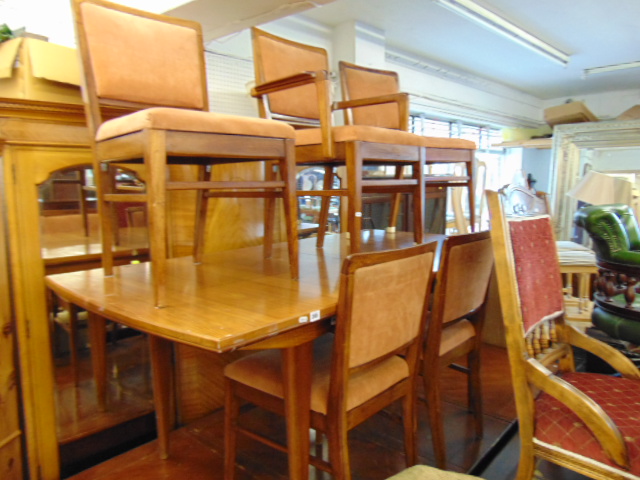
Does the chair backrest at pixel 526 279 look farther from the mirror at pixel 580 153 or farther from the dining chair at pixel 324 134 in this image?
the mirror at pixel 580 153

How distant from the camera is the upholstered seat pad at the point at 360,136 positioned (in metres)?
1.75

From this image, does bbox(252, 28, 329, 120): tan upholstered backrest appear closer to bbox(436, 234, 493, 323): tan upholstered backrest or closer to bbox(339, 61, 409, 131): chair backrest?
bbox(339, 61, 409, 131): chair backrest

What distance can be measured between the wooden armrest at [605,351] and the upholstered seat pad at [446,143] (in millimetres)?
1007

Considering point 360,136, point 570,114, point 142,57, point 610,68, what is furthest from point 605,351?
point 610,68

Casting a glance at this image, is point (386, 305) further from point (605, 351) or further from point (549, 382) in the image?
point (605, 351)

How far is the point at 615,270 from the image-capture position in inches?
72.1

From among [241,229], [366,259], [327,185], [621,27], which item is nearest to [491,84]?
[621,27]

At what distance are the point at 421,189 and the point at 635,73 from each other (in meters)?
5.81

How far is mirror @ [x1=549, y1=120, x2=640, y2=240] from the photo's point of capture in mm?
5453

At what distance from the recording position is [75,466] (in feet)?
6.07

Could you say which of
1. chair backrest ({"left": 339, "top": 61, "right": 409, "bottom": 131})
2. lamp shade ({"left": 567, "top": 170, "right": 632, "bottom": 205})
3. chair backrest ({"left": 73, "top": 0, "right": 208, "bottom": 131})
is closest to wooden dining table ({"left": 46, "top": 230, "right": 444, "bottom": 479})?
chair backrest ({"left": 73, "top": 0, "right": 208, "bottom": 131})

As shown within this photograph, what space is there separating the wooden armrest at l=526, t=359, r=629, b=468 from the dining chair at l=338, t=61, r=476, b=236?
1123mm

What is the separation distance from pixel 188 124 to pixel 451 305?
108 centimetres

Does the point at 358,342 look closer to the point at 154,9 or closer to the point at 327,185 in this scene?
the point at 327,185
